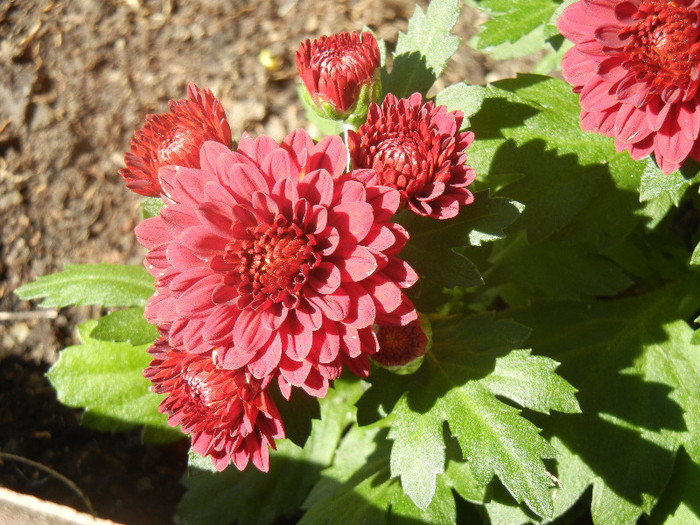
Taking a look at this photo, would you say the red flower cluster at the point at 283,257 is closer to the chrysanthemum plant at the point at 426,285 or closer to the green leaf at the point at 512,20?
the chrysanthemum plant at the point at 426,285

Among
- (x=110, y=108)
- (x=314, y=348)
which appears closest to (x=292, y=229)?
(x=314, y=348)

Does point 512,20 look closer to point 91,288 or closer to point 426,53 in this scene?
point 426,53

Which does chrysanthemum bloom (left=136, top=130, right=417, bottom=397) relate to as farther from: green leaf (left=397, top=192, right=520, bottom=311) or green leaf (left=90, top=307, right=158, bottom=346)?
green leaf (left=90, top=307, right=158, bottom=346)

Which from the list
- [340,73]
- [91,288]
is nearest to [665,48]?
[340,73]

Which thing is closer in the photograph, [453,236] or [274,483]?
[453,236]

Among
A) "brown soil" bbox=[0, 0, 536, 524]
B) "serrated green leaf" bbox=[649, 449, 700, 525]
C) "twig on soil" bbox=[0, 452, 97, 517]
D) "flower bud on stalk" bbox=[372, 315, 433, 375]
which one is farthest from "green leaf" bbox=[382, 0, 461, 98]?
"twig on soil" bbox=[0, 452, 97, 517]

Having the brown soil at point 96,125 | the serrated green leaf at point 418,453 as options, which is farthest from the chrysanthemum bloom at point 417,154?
the brown soil at point 96,125
